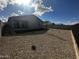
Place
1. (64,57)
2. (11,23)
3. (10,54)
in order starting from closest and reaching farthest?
(64,57), (10,54), (11,23)

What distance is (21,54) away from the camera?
7.68 metres

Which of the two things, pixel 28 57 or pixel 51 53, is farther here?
pixel 51 53

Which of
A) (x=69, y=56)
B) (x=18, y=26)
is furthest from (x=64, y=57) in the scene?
(x=18, y=26)

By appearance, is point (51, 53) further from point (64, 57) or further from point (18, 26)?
point (18, 26)

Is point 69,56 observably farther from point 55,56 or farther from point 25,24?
point 25,24

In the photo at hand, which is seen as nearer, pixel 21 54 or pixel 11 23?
pixel 21 54

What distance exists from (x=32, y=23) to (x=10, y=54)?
27.3 meters

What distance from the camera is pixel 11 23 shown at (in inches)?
1339

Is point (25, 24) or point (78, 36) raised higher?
point (25, 24)

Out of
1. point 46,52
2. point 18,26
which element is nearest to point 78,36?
point 18,26

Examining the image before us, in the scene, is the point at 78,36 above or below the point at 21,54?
below

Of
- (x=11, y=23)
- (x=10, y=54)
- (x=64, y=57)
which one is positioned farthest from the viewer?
(x=11, y=23)

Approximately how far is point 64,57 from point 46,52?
115 centimetres

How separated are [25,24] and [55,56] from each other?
27857 mm
